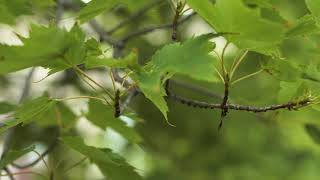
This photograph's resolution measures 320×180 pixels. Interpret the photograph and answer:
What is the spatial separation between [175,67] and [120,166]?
38 centimetres

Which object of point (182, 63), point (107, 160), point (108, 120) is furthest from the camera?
point (108, 120)

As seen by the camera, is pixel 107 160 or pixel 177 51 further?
pixel 107 160

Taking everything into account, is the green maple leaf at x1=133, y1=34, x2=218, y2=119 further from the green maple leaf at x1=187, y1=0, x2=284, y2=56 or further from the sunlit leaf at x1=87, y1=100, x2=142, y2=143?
the sunlit leaf at x1=87, y1=100, x2=142, y2=143

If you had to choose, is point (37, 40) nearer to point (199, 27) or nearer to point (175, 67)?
point (175, 67)

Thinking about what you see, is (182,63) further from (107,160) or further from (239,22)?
(107,160)

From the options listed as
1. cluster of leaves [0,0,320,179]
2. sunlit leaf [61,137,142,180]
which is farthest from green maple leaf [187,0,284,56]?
sunlit leaf [61,137,142,180]

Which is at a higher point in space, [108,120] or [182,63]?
[182,63]

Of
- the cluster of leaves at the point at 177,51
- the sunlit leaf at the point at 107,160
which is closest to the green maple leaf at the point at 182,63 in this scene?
the cluster of leaves at the point at 177,51

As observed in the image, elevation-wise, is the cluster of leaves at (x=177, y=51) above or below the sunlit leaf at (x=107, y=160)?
above

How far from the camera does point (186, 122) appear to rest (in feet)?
7.31

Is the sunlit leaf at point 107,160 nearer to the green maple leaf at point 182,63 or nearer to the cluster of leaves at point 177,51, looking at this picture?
the cluster of leaves at point 177,51

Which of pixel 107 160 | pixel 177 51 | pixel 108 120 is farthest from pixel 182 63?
pixel 108 120

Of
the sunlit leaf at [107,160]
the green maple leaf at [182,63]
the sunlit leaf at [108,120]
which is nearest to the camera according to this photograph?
the green maple leaf at [182,63]

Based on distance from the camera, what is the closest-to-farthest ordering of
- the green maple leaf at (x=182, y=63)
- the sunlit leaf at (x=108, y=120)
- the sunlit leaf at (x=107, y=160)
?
the green maple leaf at (x=182, y=63) → the sunlit leaf at (x=107, y=160) → the sunlit leaf at (x=108, y=120)
